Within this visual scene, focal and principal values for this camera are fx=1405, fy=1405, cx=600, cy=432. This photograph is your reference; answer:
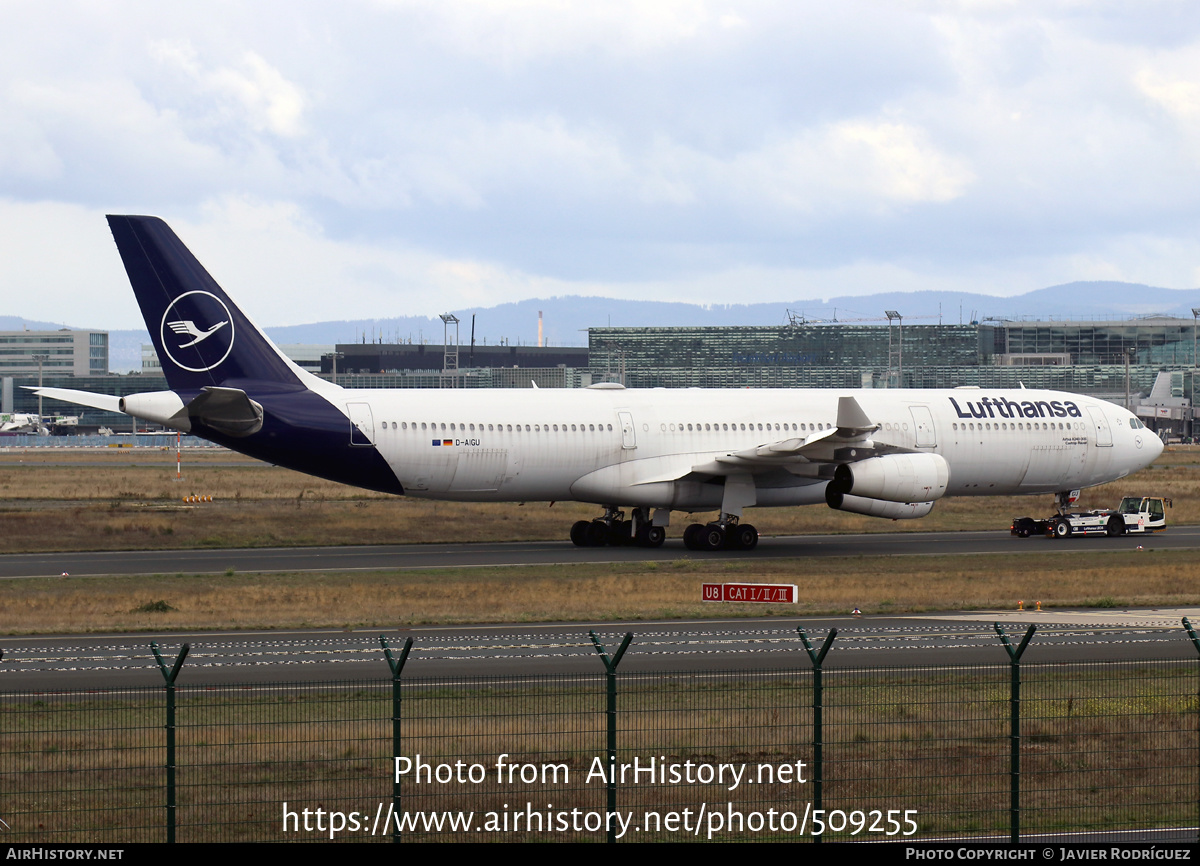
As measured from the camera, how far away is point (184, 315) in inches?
1455

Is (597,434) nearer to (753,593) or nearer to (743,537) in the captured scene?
(743,537)

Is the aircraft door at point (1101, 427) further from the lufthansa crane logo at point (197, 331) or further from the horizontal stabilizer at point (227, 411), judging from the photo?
the lufthansa crane logo at point (197, 331)

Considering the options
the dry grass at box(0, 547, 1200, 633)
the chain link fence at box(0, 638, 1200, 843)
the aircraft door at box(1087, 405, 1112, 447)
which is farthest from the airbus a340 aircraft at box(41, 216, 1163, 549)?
the chain link fence at box(0, 638, 1200, 843)

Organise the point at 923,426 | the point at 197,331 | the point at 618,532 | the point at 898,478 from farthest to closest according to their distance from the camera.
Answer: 1. the point at 923,426
2. the point at 618,532
3. the point at 898,478
4. the point at 197,331

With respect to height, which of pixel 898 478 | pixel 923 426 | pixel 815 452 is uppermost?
pixel 923 426

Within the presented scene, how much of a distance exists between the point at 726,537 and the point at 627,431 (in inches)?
168

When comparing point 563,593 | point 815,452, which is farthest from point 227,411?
point 815,452

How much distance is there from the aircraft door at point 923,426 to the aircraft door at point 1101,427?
659 cm

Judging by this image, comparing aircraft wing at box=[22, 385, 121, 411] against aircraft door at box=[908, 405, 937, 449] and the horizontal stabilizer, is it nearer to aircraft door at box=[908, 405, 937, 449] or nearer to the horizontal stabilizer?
the horizontal stabilizer

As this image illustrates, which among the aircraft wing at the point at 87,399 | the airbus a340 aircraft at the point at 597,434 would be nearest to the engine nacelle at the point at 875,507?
the airbus a340 aircraft at the point at 597,434

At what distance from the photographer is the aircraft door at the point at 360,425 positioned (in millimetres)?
37994

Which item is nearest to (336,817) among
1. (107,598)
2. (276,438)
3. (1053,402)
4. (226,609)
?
(226,609)

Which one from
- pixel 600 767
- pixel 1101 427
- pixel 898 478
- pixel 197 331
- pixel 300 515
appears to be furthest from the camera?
pixel 300 515
